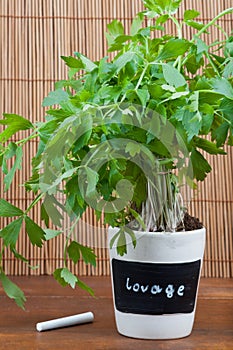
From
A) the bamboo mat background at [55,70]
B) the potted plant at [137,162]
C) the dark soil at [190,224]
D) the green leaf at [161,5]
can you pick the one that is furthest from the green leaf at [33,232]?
the bamboo mat background at [55,70]

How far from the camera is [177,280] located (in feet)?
3.14

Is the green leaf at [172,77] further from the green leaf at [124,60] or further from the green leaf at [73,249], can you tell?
the green leaf at [73,249]

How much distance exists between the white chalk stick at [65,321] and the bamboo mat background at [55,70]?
0.38 meters

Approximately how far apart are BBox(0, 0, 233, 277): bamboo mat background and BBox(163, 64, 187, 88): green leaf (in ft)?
2.06

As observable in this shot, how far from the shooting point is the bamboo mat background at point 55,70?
1.44 meters

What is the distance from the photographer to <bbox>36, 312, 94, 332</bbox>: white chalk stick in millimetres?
1026

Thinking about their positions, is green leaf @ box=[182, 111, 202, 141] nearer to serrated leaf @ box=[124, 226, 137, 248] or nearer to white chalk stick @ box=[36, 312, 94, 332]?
serrated leaf @ box=[124, 226, 137, 248]

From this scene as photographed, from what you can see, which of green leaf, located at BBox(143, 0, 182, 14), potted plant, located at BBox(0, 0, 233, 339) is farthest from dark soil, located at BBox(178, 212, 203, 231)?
green leaf, located at BBox(143, 0, 182, 14)

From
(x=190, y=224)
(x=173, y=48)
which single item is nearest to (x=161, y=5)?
(x=173, y=48)

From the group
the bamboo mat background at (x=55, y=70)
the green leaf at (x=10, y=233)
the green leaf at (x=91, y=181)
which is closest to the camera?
the green leaf at (x=91, y=181)

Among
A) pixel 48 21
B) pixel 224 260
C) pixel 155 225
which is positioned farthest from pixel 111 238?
pixel 48 21

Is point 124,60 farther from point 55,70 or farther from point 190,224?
point 55,70

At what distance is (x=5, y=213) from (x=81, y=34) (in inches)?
26.0


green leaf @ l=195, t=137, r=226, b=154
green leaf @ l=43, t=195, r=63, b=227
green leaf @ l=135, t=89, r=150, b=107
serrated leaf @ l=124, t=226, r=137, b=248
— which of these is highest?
green leaf @ l=135, t=89, r=150, b=107
